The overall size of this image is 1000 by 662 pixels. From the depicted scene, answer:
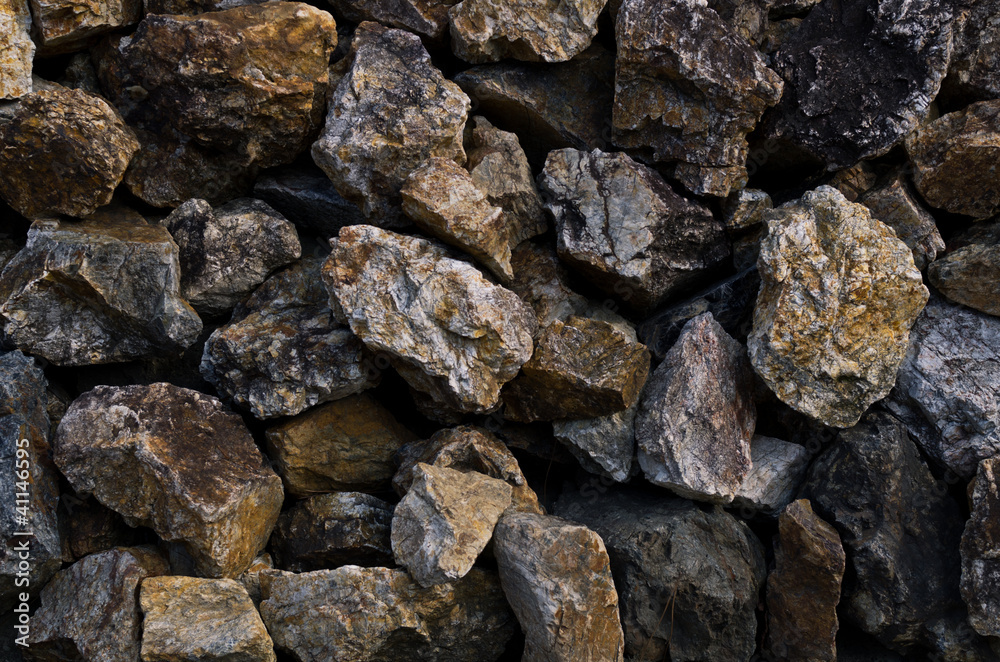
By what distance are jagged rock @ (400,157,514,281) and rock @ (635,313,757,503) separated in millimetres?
1071

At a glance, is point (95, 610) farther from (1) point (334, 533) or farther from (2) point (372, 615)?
(2) point (372, 615)

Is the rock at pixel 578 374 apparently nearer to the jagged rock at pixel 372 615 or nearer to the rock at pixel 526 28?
the jagged rock at pixel 372 615

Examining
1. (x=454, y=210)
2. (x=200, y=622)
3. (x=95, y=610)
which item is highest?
(x=454, y=210)

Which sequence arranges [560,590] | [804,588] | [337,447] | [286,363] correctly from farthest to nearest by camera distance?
[337,447]
[286,363]
[804,588]
[560,590]

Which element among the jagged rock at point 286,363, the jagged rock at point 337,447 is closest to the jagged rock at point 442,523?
the jagged rock at point 337,447

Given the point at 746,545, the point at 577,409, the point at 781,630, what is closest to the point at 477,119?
the point at 577,409

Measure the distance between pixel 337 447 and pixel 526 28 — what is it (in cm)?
251

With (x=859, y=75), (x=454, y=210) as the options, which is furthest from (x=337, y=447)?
(x=859, y=75)

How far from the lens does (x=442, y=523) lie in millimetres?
3248

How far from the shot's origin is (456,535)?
3.21 meters

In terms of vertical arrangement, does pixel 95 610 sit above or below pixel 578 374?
below

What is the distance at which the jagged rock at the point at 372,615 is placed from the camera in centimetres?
328

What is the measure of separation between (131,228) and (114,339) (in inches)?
23.2

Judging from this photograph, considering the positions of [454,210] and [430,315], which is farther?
[454,210]
